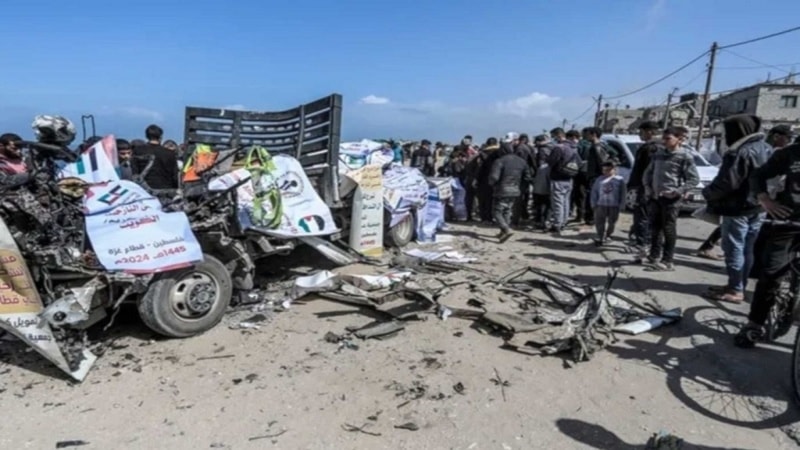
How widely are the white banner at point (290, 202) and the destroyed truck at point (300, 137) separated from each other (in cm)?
37

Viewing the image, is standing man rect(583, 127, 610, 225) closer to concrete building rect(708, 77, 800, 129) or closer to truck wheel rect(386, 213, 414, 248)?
truck wheel rect(386, 213, 414, 248)

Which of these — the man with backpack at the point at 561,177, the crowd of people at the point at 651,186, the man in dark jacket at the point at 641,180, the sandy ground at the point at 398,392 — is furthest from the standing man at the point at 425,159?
the sandy ground at the point at 398,392

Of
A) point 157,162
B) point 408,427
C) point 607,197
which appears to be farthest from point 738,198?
point 157,162

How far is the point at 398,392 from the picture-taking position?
3326 millimetres

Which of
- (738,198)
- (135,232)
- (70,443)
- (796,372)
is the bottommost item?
(70,443)

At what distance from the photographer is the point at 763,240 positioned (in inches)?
145

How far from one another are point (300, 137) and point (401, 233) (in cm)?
239

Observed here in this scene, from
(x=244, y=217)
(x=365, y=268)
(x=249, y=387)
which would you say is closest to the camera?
(x=249, y=387)

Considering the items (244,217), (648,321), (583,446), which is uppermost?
(244,217)

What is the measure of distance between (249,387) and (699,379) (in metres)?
3.14

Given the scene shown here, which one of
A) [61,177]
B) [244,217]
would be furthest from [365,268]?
[61,177]

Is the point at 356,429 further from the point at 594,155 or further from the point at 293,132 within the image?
the point at 594,155

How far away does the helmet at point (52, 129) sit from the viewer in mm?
3951

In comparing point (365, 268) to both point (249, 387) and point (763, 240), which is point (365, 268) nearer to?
point (249, 387)
